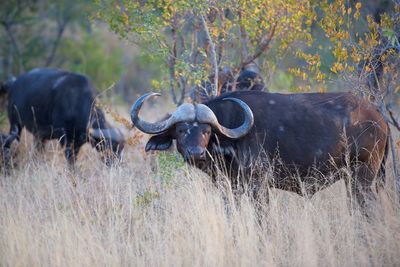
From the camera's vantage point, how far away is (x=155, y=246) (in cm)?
606

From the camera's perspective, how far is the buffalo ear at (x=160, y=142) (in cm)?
721

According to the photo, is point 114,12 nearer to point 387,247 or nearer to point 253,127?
point 253,127

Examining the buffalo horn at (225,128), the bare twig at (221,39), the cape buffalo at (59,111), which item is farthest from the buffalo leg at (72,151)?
the buffalo horn at (225,128)

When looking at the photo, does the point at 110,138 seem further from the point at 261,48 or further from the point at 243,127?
the point at 243,127

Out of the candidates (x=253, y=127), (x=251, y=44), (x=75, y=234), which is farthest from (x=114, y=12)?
(x=75, y=234)

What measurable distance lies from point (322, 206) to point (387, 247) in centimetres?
127

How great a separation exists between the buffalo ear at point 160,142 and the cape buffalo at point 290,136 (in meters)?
0.06

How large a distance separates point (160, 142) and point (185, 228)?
130 cm

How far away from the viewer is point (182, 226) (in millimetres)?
6340

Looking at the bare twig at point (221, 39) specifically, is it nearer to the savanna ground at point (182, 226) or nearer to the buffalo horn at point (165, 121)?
the savanna ground at point (182, 226)

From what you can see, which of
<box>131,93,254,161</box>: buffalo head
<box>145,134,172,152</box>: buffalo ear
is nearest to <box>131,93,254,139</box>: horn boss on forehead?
<box>131,93,254,161</box>: buffalo head

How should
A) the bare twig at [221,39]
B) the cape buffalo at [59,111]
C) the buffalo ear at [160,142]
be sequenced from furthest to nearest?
the cape buffalo at [59,111]
the bare twig at [221,39]
the buffalo ear at [160,142]

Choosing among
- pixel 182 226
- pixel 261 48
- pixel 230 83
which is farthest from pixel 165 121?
pixel 261 48

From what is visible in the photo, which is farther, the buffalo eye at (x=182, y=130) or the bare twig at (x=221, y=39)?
the bare twig at (x=221, y=39)
